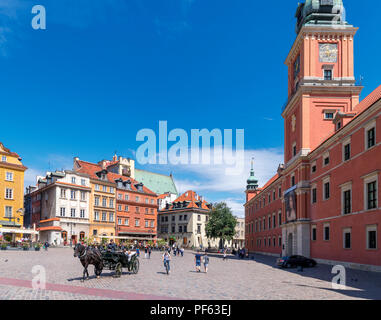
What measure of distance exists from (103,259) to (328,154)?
24.9 m

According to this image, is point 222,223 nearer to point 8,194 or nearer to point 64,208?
point 64,208

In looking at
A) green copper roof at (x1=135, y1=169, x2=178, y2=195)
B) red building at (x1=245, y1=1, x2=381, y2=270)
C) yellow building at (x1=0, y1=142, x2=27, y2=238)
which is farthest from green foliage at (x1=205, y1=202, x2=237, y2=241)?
green copper roof at (x1=135, y1=169, x2=178, y2=195)

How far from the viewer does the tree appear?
74.2m

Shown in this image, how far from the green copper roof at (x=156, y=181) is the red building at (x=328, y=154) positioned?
197 ft

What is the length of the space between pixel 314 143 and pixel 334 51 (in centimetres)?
1123

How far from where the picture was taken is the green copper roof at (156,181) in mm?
113938

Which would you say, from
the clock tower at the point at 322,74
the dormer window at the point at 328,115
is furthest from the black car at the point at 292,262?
the dormer window at the point at 328,115

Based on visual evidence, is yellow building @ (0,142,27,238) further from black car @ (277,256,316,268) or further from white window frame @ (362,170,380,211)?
white window frame @ (362,170,380,211)

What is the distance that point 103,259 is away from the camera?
70.0 ft

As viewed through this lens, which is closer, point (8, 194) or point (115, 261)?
point (115, 261)

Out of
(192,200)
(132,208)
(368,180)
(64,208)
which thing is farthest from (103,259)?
(192,200)
